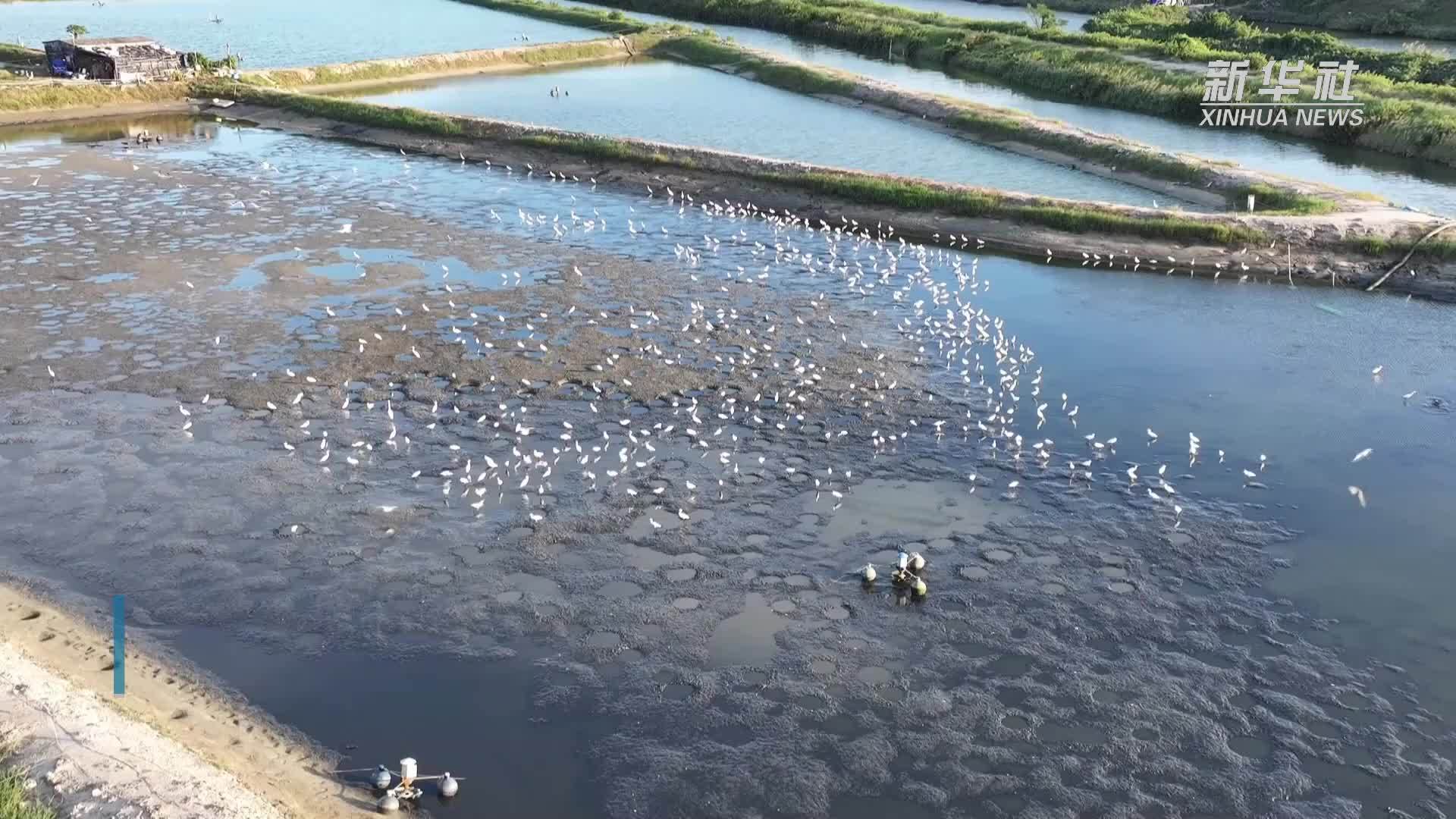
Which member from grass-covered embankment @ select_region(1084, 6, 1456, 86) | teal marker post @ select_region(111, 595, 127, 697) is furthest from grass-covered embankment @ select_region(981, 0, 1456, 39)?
teal marker post @ select_region(111, 595, 127, 697)

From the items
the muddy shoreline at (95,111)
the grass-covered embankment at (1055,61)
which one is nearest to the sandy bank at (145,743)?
the muddy shoreline at (95,111)

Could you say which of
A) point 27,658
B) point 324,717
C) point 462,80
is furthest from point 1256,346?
point 462,80

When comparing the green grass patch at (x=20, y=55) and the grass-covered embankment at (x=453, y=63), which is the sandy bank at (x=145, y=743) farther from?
the green grass patch at (x=20, y=55)

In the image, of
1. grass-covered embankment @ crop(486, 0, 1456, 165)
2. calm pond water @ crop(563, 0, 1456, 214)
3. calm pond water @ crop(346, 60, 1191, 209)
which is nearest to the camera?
calm pond water @ crop(563, 0, 1456, 214)

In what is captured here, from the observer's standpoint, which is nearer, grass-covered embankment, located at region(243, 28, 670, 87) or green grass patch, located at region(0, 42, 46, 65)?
grass-covered embankment, located at region(243, 28, 670, 87)

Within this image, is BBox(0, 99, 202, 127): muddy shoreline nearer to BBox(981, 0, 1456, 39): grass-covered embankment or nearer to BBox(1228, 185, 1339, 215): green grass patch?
BBox(1228, 185, 1339, 215): green grass patch

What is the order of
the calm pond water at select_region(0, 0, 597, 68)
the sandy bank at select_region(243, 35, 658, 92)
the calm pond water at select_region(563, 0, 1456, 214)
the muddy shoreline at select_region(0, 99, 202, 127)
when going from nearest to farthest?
1. the calm pond water at select_region(563, 0, 1456, 214)
2. the muddy shoreline at select_region(0, 99, 202, 127)
3. the sandy bank at select_region(243, 35, 658, 92)
4. the calm pond water at select_region(0, 0, 597, 68)

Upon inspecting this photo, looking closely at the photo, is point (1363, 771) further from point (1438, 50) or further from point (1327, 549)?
point (1438, 50)

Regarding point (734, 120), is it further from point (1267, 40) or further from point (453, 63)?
point (1267, 40)

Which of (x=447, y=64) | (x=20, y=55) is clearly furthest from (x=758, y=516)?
(x=20, y=55)
